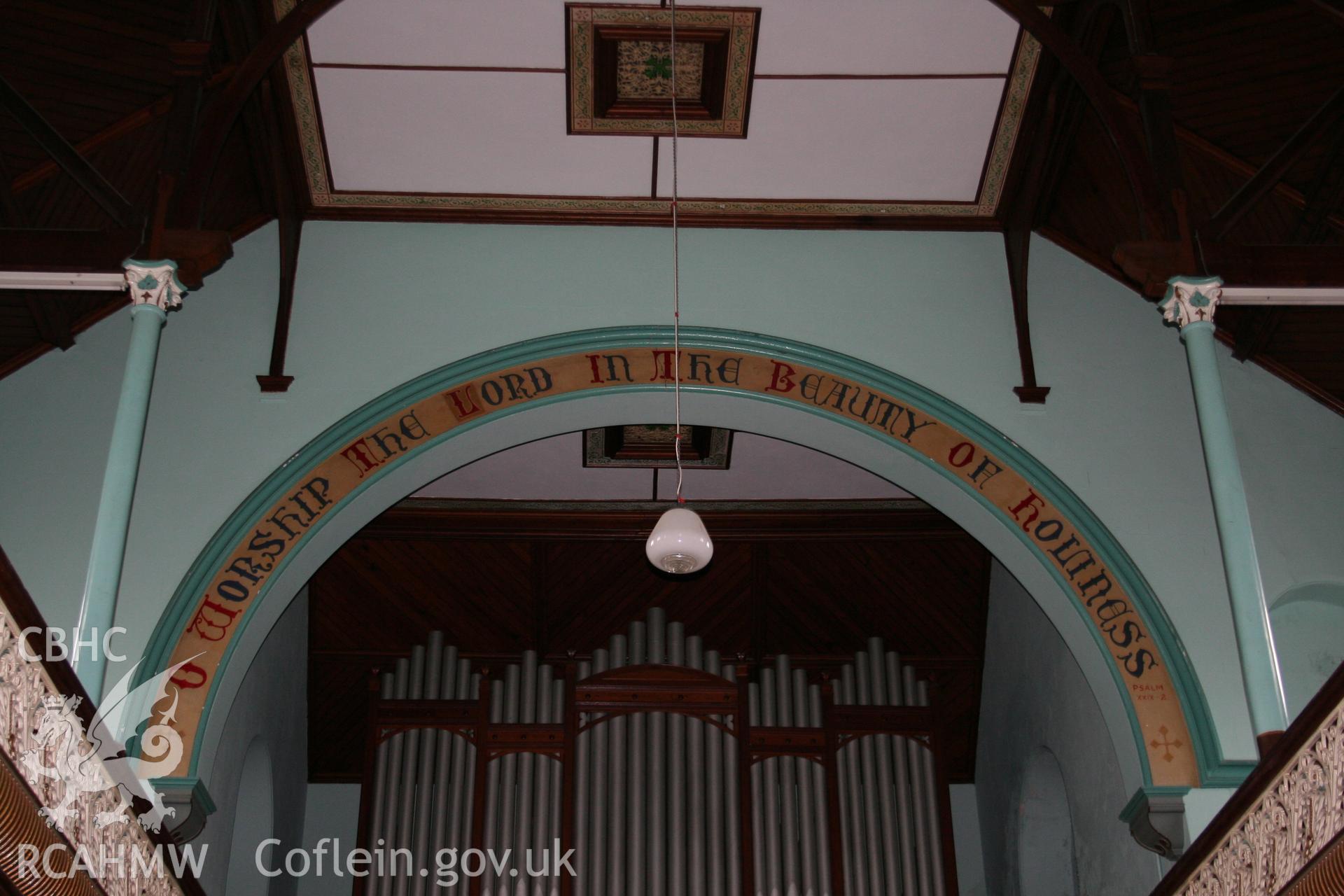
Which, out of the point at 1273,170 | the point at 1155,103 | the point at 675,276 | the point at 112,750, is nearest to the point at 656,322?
the point at 675,276

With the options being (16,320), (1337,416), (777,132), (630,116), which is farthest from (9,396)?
(1337,416)

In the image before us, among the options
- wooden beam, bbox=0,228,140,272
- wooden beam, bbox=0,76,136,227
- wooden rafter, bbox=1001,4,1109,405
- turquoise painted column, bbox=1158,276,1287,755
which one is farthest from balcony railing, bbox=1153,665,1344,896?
wooden beam, bbox=0,76,136,227

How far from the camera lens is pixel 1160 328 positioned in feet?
32.8

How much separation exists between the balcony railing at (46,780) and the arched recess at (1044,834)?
738cm

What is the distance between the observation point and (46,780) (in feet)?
18.5

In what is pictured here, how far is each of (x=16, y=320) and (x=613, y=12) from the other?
12.8 feet

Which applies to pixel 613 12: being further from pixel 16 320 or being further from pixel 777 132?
pixel 16 320

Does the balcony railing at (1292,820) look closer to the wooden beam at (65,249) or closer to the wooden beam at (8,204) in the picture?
the wooden beam at (65,249)

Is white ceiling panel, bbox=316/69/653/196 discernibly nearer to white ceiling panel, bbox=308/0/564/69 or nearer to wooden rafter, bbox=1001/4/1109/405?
white ceiling panel, bbox=308/0/564/69

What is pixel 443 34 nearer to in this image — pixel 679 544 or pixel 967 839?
pixel 679 544

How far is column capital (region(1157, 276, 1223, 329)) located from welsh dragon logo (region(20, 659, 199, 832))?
17.3 ft

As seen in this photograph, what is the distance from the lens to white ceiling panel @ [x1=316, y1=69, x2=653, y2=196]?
9406 mm

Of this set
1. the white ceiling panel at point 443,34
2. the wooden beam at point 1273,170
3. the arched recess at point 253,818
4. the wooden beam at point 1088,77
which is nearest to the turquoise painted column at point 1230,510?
the wooden beam at point 1273,170

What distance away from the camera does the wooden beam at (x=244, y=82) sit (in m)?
8.27
